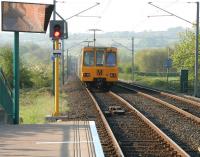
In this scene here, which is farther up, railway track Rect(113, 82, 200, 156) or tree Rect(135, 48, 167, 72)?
tree Rect(135, 48, 167, 72)

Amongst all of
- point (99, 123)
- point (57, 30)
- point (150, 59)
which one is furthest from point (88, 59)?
point (150, 59)

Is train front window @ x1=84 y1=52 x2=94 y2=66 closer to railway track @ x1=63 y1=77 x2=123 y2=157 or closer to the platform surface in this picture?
railway track @ x1=63 y1=77 x2=123 y2=157

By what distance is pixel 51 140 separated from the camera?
1088 centimetres

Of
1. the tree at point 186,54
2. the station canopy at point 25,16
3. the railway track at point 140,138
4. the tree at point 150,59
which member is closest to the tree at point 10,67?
the tree at point 186,54

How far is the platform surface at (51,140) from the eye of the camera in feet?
30.8

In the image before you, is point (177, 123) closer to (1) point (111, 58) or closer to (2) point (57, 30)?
(2) point (57, 30)

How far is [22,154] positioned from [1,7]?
5609 mm

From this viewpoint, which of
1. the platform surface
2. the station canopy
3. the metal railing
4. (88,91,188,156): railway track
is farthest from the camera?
the metal railing

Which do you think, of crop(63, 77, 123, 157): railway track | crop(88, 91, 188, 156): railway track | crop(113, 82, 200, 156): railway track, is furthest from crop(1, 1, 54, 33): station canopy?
crop(113, 82, 200, 156): railway track

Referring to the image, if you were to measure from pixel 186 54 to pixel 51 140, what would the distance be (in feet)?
153

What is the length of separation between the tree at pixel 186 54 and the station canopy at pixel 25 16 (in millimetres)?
39786

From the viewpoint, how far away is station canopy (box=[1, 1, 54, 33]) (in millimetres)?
13711

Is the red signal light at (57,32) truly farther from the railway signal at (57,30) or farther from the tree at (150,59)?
the tree at (150,59)

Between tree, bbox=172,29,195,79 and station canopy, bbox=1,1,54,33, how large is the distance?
39786 millimetres
